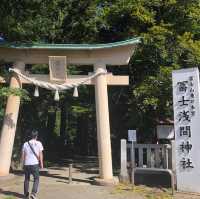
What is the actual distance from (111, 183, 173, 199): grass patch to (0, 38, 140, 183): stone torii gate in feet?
2.03

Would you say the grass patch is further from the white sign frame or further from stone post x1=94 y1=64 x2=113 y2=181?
the white sign frame

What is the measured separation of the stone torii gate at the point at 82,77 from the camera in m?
14.5

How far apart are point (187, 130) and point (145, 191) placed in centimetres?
218

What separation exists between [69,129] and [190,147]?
69.1 ft

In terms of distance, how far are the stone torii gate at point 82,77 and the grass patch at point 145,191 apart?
617 mm

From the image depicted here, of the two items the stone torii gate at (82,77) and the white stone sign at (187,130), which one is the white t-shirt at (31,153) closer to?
the stone torii gate at (82,77)

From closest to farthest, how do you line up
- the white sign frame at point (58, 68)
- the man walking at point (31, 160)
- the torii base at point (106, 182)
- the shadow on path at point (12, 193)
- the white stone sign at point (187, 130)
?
1. the man walking at point (31, 160)
2. the shadow on path at point (12, 193)
3. the white stone sign at point (187, 130)
4. the torii base at point (106, 182)
5. the white sign frame at point (58, 68)

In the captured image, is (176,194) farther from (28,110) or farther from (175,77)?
(28,110)

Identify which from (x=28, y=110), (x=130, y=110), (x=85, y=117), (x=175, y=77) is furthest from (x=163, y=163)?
(x=85, y=117)

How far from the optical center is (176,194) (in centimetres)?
1307

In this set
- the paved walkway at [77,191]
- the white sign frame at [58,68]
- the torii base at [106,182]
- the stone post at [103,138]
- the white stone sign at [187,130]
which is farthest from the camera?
the white sign frame at [58,68]

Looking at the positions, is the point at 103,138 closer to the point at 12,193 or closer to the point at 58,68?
the point at 58,68


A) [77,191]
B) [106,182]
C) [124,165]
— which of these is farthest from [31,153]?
[124,165]

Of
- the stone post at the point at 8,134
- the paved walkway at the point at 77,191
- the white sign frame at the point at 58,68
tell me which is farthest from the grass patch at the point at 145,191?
the white sign frame at the point at 58,68
